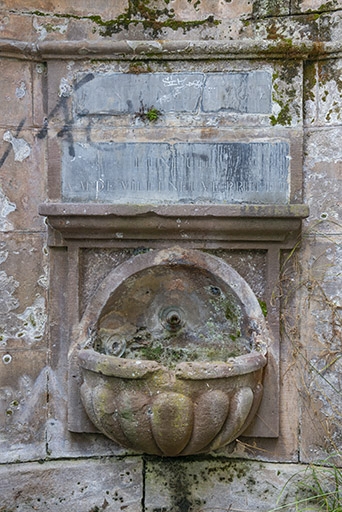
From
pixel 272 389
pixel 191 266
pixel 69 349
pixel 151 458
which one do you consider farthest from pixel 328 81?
pixel 151 458

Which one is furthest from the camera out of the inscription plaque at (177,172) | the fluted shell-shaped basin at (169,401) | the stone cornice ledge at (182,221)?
the inscription plaque at (177,172)

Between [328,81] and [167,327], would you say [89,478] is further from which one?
[328,81]

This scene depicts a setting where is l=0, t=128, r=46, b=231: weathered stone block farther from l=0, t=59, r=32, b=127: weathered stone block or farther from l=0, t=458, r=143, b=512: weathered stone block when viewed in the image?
l=0, t=458, r=143, b=512: weathered stone block

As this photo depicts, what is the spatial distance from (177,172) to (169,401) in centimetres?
114

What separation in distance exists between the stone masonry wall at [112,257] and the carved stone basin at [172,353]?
0.70ft

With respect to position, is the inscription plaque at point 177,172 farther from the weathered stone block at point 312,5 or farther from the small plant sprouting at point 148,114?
→ the weathered stone block at point 312,5

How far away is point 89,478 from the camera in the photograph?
2.90 m

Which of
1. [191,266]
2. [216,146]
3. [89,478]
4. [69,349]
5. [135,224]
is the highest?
[216,146]

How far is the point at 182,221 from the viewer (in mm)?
2764

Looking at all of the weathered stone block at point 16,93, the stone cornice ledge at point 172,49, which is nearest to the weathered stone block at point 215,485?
the weathered stone block at point 16,93

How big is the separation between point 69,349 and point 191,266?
0.77 m

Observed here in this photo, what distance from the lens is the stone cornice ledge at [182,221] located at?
2.70 metres

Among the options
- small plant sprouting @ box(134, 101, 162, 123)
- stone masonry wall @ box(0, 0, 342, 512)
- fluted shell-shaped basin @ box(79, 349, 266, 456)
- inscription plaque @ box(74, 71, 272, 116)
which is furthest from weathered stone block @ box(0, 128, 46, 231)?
fluted shell-shaped basin @ box(79, 349, 266, 456)

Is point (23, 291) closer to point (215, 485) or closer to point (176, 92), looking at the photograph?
point (176, 92)
